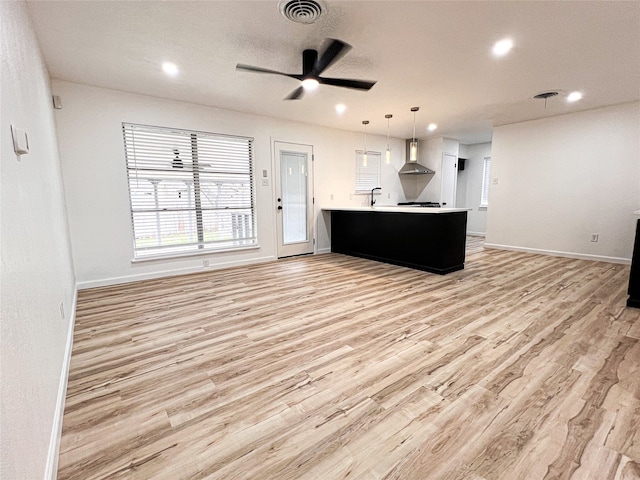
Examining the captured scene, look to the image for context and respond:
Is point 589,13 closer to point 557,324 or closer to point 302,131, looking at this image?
point 557,324

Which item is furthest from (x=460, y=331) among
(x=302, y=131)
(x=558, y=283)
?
(x=302, y=131)

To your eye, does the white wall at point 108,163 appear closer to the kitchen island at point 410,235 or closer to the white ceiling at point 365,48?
the white ceiling at point 365,48

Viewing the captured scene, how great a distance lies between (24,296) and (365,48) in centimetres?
307

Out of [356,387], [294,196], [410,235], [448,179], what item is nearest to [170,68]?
[294,196]

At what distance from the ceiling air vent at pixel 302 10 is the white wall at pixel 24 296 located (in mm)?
1582

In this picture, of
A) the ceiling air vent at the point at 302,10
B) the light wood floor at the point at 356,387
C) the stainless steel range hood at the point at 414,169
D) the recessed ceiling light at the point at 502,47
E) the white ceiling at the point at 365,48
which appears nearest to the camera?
the light wood floor at the point at 356,387

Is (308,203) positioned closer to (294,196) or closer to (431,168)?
(294,196)

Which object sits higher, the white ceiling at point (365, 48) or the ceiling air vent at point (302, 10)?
the white ceiling at point (365, 48)

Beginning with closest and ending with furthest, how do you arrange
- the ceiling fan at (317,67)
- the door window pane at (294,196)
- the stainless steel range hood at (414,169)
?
the ceiling fan at (317,67) → the door window pane at (294,196) → the stainless steel range hood at (414,169)

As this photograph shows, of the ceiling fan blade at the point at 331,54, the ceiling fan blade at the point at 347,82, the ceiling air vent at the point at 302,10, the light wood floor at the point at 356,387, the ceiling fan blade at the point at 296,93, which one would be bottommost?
the light wood floor at the point at 356,387

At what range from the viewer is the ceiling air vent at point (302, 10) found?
216 centimetres

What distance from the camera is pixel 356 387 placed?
6.05 ft

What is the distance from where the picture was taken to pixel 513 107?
4.79 m

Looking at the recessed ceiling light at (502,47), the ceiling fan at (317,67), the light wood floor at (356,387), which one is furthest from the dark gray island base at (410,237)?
the ceiling fan at (317,67)
